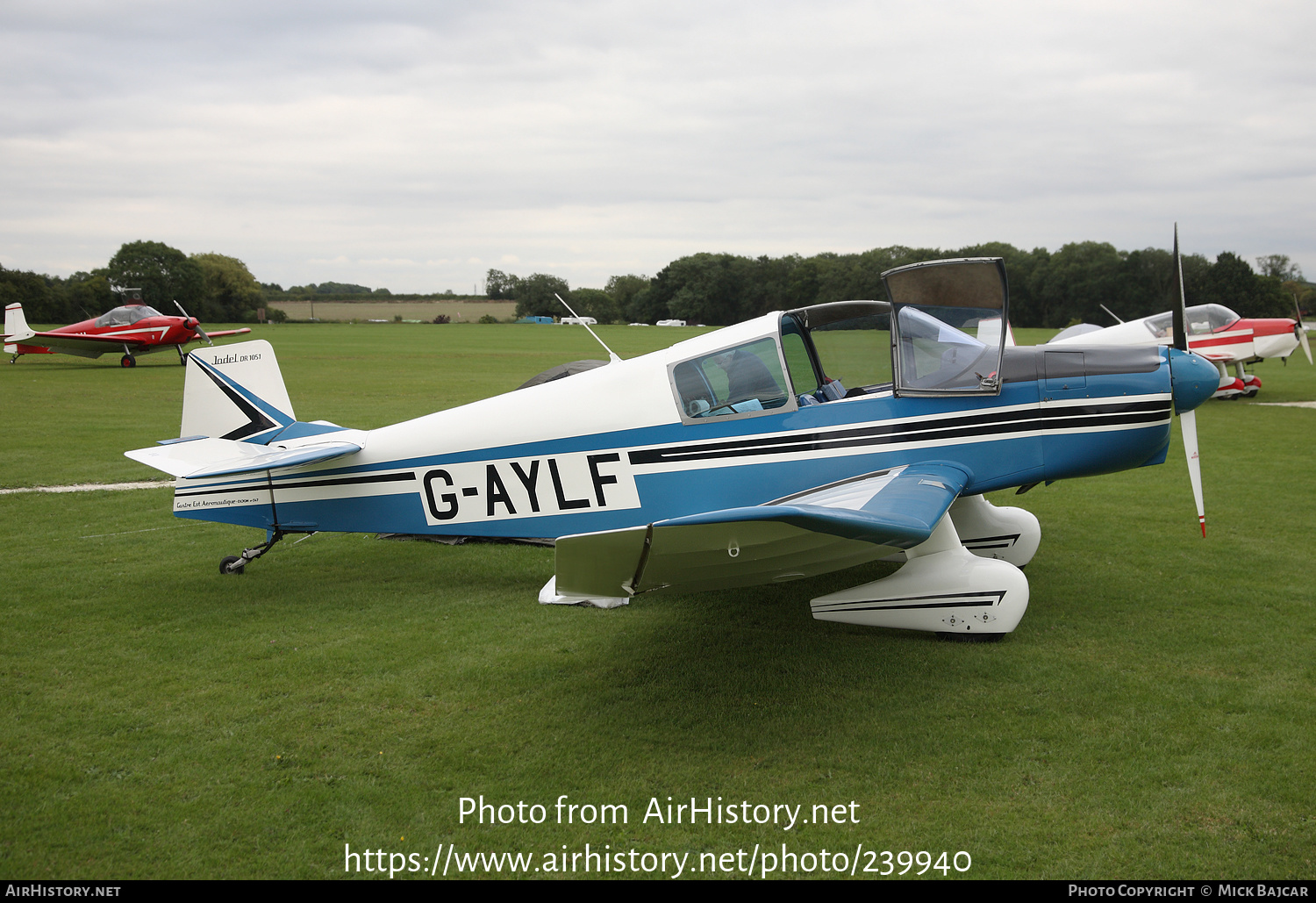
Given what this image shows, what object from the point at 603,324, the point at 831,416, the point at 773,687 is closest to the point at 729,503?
the point at 831,416

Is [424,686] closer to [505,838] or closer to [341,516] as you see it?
[505,838]

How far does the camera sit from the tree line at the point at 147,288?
181 ft

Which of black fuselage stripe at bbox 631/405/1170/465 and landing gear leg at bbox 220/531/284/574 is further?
landing gear leg at bbox 220/531/284/574

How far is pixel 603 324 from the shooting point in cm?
6322

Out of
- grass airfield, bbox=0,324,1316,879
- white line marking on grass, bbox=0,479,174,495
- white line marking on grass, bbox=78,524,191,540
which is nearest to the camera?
grass airfield, bbox=0,324,1316,879

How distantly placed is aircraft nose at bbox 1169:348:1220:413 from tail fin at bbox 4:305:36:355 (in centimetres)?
3831

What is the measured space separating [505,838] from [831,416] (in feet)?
11.4

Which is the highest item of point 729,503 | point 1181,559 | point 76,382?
point 76,382

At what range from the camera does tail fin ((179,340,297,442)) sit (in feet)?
22.7

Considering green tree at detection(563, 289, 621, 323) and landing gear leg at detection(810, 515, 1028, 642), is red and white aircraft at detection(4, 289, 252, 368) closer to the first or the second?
landing gear leg at detection(810, 515, 1028, 642)

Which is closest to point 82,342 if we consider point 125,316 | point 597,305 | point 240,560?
point 125,316

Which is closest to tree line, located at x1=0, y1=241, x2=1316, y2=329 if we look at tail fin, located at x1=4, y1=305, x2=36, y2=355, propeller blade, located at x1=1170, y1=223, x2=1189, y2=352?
propeller blade, located at x1=1170, y1=223, x2=1189, y2=352

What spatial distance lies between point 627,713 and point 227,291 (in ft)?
291

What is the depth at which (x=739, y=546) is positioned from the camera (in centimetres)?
362
